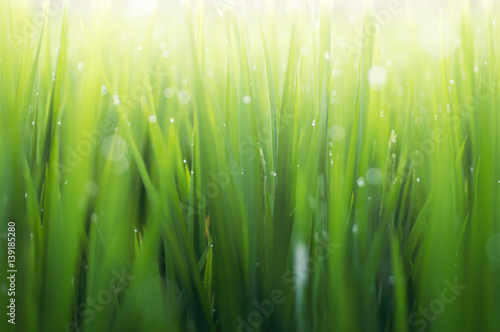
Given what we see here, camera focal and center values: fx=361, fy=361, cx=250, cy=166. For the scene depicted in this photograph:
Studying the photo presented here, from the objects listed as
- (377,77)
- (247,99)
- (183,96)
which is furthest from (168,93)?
(377,77)

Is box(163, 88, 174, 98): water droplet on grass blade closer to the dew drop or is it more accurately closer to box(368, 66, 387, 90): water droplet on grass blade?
the dew drop

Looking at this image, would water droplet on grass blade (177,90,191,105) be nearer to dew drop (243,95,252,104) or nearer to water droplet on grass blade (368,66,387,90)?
dew drop (243,95,252,104)

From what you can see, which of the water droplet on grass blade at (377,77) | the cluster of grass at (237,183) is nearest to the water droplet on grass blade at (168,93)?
the cluster of grass at (237,183)

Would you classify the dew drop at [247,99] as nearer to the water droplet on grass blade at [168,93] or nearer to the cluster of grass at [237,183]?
the cluster of grass at [237,183]

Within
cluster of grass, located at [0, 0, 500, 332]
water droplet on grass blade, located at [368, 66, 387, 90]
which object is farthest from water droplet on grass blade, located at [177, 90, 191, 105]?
water droplet on grass blade, located at [368, 66, 387, 90]

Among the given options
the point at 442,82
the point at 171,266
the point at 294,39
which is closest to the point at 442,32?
the point at 442,82

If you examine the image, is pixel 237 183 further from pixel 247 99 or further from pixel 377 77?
pixel 377 77

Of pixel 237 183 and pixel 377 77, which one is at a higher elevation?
pixel 377 77

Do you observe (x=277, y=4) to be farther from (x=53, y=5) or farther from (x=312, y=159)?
(x=53, y=5)

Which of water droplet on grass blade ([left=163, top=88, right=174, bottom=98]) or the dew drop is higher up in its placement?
water droplet on grass blade ([left=163, top=88, right=174, bottom=98])

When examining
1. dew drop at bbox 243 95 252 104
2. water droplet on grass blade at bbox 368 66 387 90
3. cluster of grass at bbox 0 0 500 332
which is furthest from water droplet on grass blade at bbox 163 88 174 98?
water droplet on grass blade at bbox 368 66 387 90
